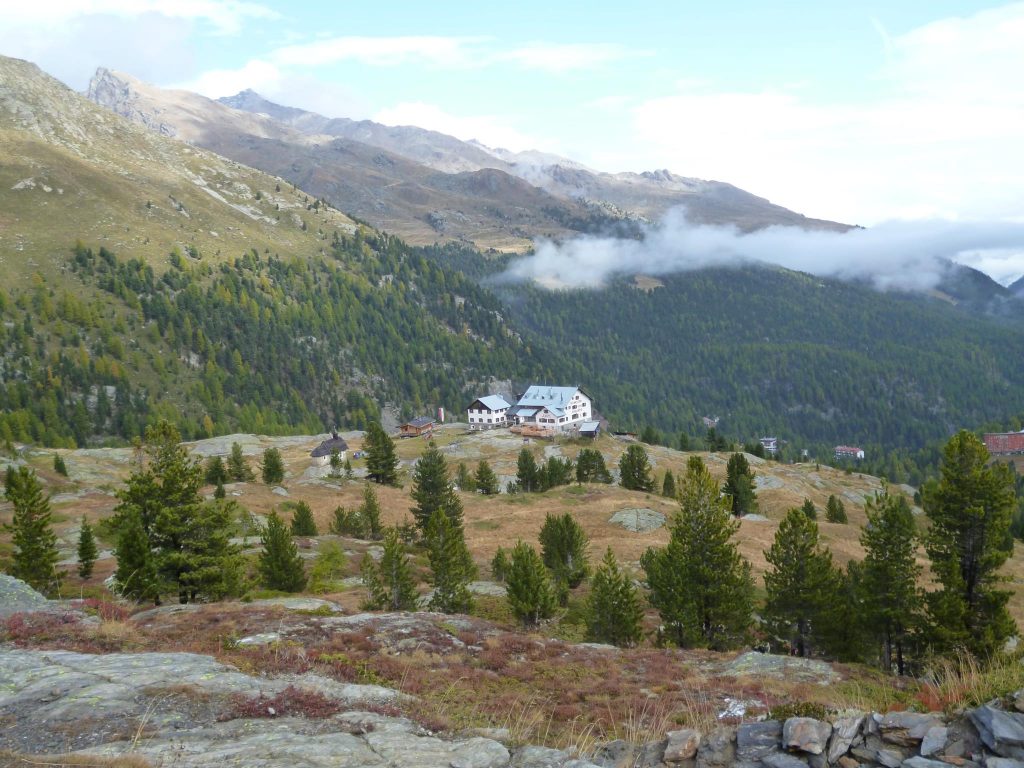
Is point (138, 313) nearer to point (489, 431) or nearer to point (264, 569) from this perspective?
point (489, 431)

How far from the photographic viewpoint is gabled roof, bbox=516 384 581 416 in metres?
156

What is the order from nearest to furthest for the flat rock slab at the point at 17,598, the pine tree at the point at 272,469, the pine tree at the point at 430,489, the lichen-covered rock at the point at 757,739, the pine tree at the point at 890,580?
1. the lichen-covered rock at the point at 757,739
2. the flat rock slab at the point at 17,598
3. the pine tree at the point at 890,580
4. the pine tree at the point at 430,489
5. the pine tree at the point at 272,469

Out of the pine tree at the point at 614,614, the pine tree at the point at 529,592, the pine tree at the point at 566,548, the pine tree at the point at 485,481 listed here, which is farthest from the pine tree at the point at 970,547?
the pine tree at the point at 485,481

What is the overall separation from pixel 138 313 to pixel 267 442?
93096mm

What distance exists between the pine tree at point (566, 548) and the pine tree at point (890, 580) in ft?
71.1

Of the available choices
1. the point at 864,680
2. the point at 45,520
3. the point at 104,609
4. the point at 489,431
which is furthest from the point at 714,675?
the point at 489,431

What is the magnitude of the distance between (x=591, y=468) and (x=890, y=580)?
210 ft

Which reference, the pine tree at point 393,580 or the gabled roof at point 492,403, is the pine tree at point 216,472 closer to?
the pine tree at point 393,580

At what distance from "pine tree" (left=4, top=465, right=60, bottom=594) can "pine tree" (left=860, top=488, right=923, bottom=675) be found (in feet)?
155

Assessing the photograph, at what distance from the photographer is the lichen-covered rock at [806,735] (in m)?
10.7

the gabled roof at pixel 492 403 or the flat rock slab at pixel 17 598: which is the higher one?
the flat rock slab at pixel 17 598

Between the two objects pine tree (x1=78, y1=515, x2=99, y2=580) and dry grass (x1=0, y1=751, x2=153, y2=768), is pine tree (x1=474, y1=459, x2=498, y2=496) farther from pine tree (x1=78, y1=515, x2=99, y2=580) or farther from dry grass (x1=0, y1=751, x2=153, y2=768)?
dry grass (x1=0, y1=751, x2=153, y2=768)

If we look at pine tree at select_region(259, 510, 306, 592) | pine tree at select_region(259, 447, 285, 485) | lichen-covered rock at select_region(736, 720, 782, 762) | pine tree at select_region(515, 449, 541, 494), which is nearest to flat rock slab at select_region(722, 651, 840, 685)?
lichen-covered rock at select_region(736, 720, 782, 762)

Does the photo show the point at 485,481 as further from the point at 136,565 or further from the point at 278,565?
the point at 136,565
